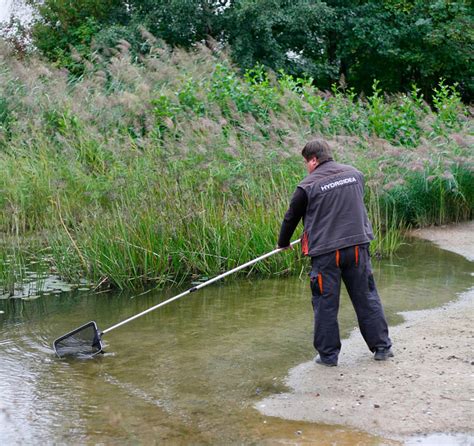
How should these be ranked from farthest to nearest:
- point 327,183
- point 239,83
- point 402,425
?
point 239,83 → point 327,183 → point 402,425

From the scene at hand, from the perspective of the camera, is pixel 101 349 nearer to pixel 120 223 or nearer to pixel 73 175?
pixel 120 223

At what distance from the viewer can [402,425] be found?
4.82m

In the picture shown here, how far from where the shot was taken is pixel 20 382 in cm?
599

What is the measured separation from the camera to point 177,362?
6.36 m

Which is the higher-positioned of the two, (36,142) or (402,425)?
(36,142)

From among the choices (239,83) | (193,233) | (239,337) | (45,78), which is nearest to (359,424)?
(239,337)

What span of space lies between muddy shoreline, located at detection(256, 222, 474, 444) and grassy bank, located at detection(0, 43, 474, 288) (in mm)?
2879

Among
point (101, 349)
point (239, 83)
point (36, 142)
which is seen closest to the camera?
→ point (101, 349)

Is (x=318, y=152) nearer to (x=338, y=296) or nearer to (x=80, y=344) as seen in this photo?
(x=338, y=296)

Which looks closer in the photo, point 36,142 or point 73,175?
point 73,175

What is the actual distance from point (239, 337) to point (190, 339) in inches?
17.7

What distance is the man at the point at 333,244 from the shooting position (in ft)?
19.0

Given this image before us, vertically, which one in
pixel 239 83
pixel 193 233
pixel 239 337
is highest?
pixel 239 83

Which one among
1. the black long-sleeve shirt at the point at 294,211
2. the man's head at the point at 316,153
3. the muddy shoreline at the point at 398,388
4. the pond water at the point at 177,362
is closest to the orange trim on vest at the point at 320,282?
the black long-sleeve shirt at the point at 294,211
